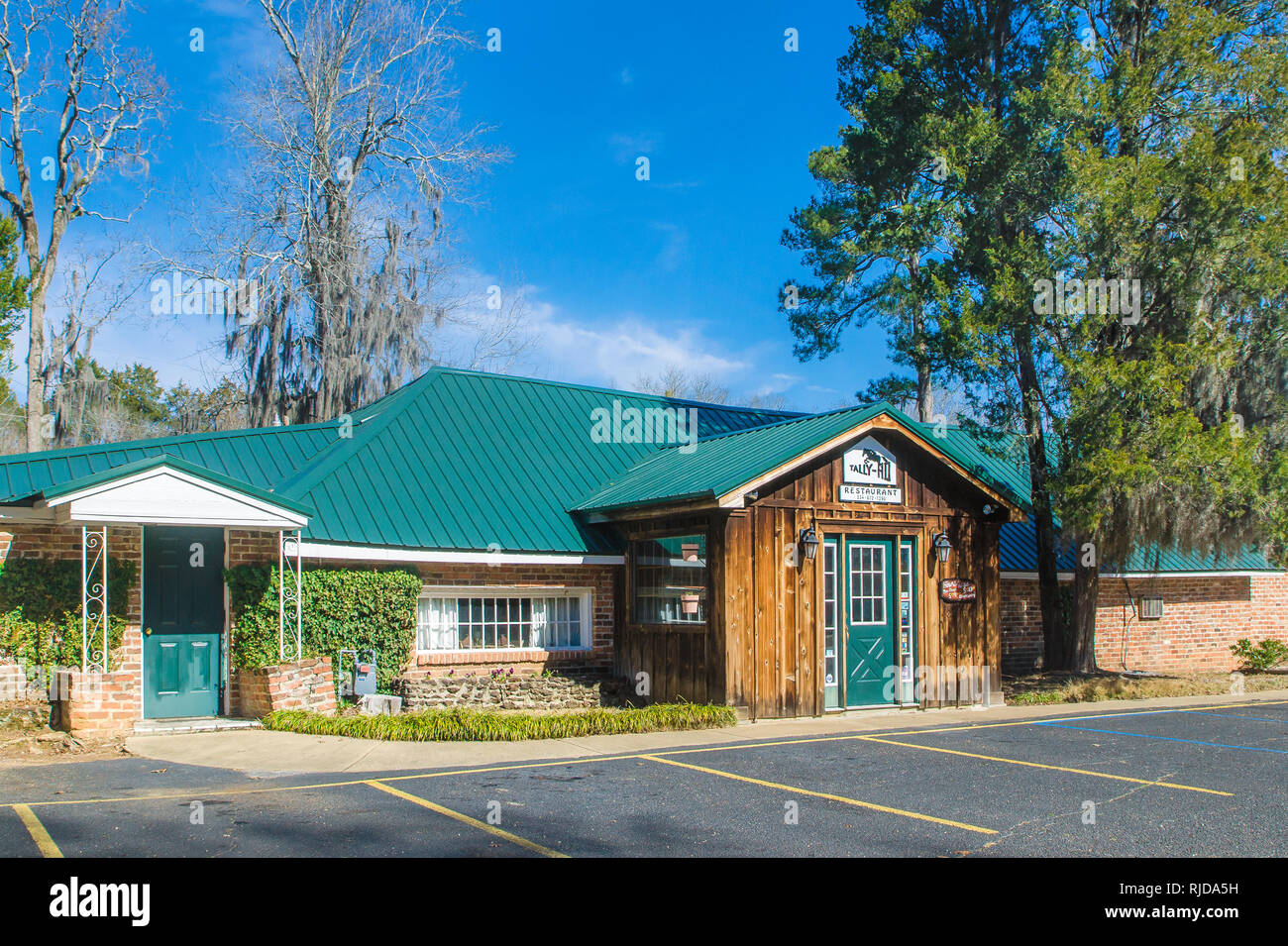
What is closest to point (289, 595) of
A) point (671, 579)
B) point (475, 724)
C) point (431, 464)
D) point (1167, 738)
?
point (475, 724)

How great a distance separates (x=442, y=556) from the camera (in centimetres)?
1523

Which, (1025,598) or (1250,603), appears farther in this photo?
(1250,603)

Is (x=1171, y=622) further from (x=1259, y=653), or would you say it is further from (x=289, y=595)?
(x=289, y=595)

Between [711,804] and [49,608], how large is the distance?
9060 millimetres

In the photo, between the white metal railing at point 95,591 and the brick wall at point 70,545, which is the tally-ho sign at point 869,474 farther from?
the white metal railing at point 95,591

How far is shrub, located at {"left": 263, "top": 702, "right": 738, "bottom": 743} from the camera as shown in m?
12.5

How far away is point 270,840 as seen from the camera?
725 cm

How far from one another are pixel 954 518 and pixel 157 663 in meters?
11.7

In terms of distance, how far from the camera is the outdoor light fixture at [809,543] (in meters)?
14.9

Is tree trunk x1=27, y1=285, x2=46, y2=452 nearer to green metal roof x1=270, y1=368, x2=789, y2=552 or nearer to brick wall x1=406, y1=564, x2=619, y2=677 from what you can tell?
green metal roof x1=270, y1=368, x2=789, y2=552

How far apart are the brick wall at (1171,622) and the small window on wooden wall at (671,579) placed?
8049 millimetres

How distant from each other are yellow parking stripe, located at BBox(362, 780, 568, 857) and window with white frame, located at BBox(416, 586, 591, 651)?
20.1 feet
